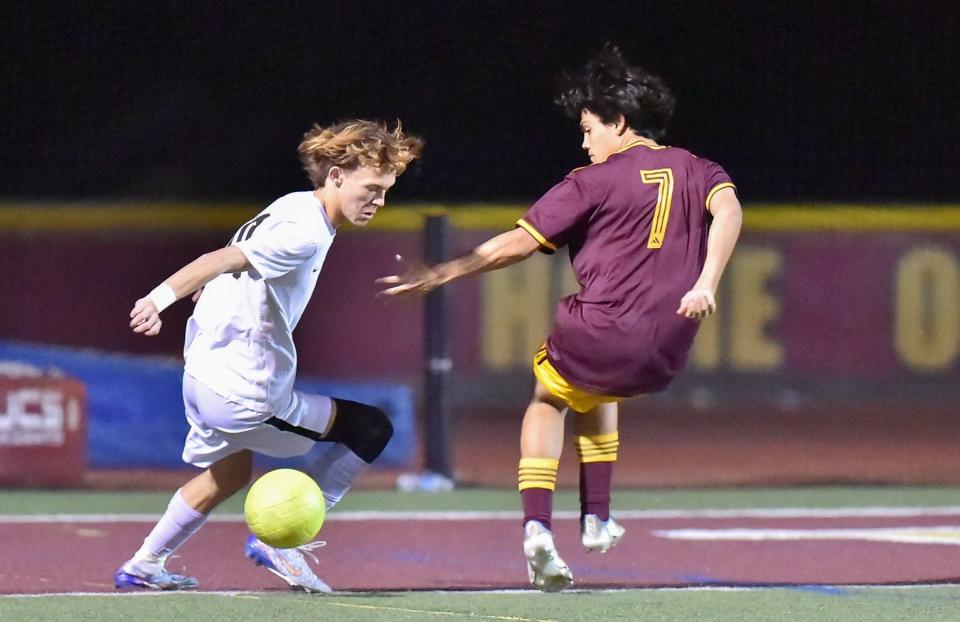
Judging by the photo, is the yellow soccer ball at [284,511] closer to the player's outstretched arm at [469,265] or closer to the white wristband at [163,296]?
the player's outstretched arm at [469,265]

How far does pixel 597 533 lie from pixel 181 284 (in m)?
1.86

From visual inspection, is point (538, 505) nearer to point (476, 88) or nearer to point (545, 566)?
point (545, 566)

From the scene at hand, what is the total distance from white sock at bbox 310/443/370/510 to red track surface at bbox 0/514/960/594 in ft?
1.42

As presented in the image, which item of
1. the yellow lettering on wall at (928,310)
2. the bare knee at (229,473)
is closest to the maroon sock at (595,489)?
the bare knee at (229,473)

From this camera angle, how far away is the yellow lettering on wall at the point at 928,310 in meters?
12.2

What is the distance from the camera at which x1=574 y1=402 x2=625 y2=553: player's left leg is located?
626 centimetres

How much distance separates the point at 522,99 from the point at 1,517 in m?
9.87

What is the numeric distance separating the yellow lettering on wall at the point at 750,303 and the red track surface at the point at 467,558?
142 inches

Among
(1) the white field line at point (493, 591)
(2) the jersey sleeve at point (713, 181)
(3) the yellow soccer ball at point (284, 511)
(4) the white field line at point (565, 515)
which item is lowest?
(4) the white field line at point (565, 515)

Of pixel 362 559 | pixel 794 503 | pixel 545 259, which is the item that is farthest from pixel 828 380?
pixel 362 559

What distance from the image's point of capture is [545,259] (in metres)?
12.0

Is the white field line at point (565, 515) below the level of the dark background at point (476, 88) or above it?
below

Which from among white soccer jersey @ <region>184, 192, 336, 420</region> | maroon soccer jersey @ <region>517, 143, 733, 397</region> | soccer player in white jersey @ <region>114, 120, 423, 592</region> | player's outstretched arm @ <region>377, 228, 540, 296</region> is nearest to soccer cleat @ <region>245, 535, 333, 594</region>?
soccer player in white jersey @ <region>114, 120, 423, 592</region>

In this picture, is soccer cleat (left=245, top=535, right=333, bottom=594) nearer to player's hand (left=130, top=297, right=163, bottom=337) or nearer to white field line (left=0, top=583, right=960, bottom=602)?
white field line (left=0, top=583, right=960, bottom=602)
